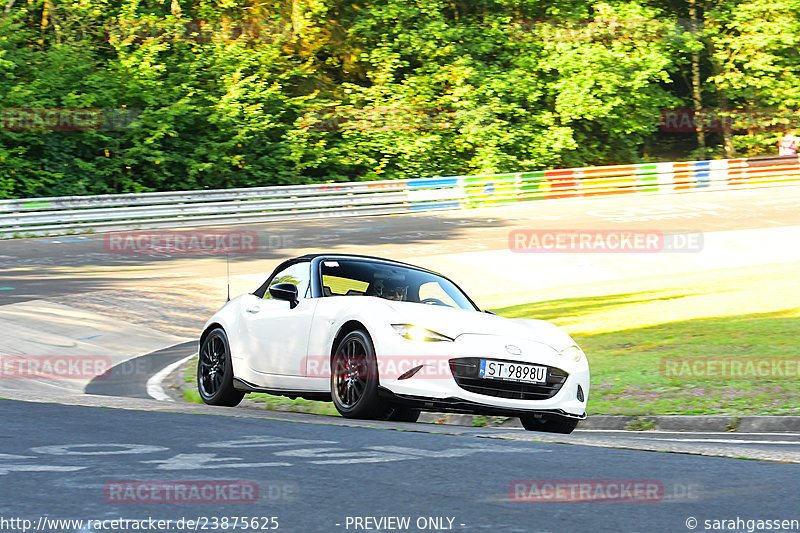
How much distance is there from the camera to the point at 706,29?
46.2 meters

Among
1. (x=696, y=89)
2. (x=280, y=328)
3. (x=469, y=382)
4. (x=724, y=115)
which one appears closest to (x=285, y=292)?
(x=280, y=328)

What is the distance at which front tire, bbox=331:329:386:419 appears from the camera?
26.8 ft

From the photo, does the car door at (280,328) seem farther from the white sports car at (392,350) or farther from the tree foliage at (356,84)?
the tree foliage at (356,84)

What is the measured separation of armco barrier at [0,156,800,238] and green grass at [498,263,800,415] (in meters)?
13.0

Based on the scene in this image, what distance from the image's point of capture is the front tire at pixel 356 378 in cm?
816

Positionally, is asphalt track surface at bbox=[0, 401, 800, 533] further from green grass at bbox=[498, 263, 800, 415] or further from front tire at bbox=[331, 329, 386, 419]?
green grass at bbox=[498, 263, 800, 415]

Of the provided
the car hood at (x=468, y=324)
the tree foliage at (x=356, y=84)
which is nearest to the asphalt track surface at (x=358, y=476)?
the car hood at (x=468, y=324)

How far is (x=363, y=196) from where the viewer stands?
3494cm

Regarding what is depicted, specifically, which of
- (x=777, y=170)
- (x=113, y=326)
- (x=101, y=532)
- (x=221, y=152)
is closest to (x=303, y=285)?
(x=101, y=532)

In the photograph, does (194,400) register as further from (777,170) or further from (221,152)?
(777,170)

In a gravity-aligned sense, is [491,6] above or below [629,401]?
above

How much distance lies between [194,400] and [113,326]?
656 centimetres

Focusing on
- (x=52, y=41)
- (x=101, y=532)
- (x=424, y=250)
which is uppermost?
(x=52, y=41)

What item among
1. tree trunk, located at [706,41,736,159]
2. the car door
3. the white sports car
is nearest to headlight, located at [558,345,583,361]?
the white sports car
